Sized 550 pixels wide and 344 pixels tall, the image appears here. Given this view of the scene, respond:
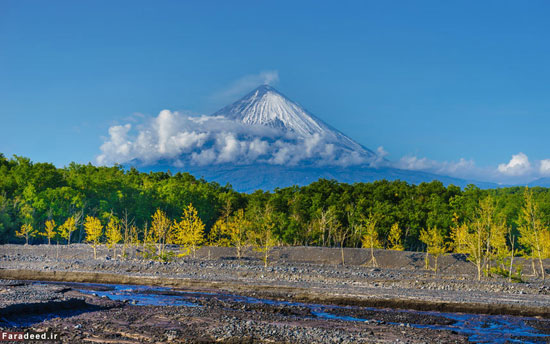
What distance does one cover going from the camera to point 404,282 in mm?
33969

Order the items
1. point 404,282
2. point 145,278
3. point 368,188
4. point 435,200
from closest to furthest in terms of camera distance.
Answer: point 145,278, point 404,282, point 435,200, point 368,188

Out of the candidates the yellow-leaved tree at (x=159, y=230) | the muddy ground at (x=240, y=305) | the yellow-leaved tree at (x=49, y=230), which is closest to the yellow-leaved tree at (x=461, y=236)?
the muddy ground at (x=240, y=305)

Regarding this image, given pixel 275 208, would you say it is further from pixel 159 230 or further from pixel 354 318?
A: pixel 354 318

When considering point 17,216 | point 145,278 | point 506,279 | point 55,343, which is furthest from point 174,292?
point 17,216

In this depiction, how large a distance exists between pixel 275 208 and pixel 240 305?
5219 cm

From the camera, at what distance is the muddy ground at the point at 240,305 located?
17.0 metres

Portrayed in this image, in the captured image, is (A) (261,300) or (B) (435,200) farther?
(B) (435,200)

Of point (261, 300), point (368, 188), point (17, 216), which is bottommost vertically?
point (261, 300)

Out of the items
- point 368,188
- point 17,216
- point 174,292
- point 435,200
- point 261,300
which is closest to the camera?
point 261,300

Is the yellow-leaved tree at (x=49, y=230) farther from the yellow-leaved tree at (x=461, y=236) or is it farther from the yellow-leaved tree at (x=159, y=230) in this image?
the yellow-leaved tree at (x=461, y=236)

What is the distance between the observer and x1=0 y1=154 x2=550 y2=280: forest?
6122cm

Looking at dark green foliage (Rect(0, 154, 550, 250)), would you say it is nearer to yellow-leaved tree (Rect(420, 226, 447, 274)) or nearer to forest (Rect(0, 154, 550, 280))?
forest (Rect(0, 154, 550, 280))

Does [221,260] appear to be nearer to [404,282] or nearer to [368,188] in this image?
[404,282]

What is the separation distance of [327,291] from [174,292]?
348 inches
